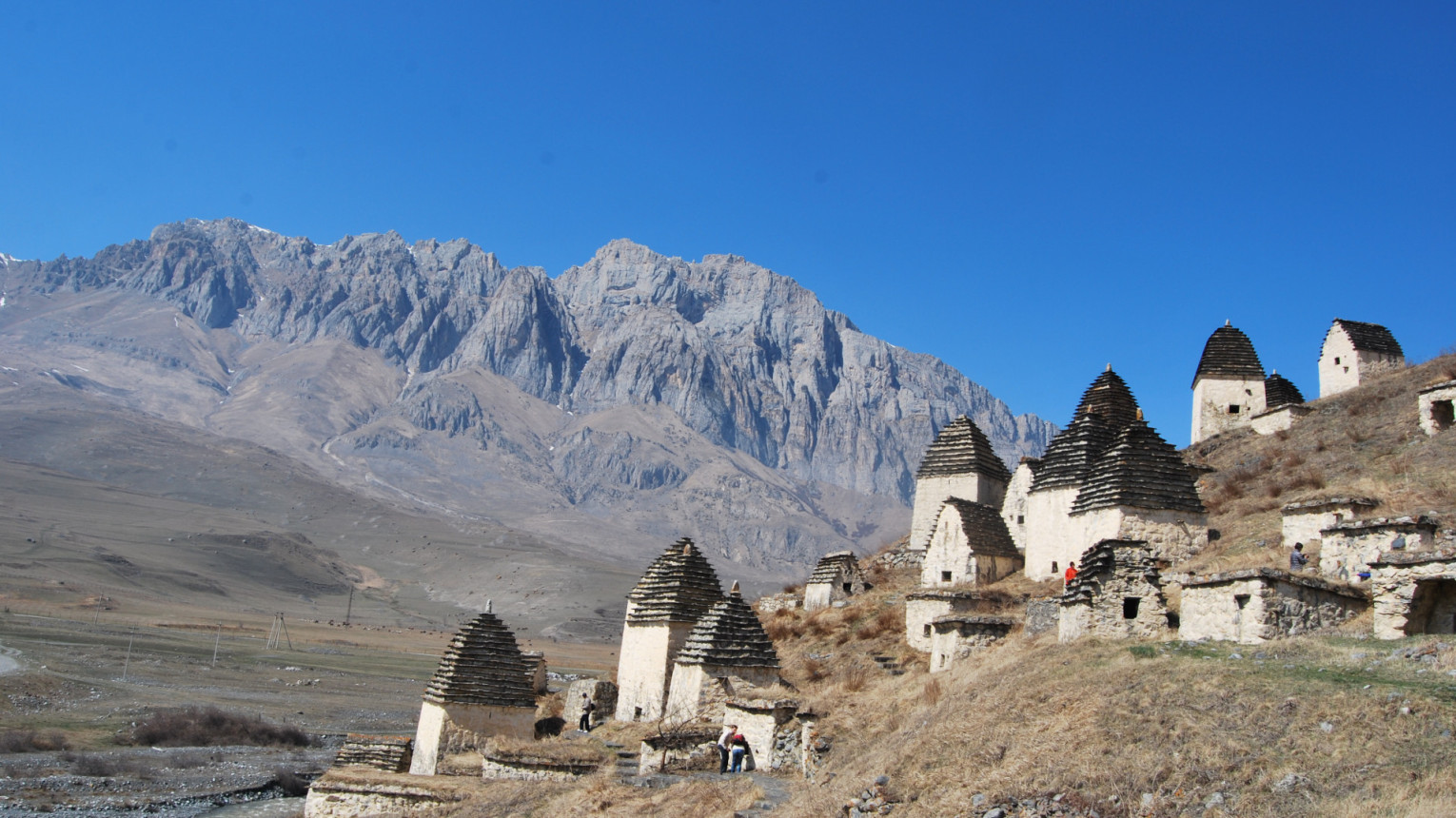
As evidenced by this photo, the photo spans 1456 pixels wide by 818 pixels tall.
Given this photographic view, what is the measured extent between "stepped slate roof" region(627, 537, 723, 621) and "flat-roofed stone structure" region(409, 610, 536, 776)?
9.40ft

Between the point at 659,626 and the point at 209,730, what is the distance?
89.8ft

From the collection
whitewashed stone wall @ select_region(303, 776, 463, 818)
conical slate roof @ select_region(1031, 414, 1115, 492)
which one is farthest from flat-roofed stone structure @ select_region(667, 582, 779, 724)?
conical slate roof @ select_region(1031, 414, 1115, 492)

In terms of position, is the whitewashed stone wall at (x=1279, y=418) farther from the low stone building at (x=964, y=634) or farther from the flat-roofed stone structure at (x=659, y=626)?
the flat-roofed stone structure at (x=659, y=626)

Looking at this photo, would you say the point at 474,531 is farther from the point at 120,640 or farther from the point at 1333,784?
the point at 1333,784

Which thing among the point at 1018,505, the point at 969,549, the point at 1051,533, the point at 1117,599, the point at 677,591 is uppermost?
the point at 1018,505

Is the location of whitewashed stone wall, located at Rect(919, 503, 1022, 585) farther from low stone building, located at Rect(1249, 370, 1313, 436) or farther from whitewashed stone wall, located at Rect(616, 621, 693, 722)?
low stone building, located at Rect(1249, 370, 1313, 436)

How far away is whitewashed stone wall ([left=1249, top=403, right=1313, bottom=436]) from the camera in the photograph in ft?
118

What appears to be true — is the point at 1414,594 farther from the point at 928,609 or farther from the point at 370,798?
the point at 370,798

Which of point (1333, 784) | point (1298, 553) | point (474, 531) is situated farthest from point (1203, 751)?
point (474, 531)

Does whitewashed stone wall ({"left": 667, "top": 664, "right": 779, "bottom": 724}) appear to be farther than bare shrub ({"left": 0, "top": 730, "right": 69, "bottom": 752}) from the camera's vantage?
No

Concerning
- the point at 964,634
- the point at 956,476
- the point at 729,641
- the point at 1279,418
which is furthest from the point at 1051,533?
the point at 1279,418

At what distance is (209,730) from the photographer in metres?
40.5

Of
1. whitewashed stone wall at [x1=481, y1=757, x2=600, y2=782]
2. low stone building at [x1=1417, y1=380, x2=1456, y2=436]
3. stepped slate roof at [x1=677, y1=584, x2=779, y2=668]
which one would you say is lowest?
whitewashed stone wall at [x1=481, y1=757, x2=600, y2=782]

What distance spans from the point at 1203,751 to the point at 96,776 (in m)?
33.3
